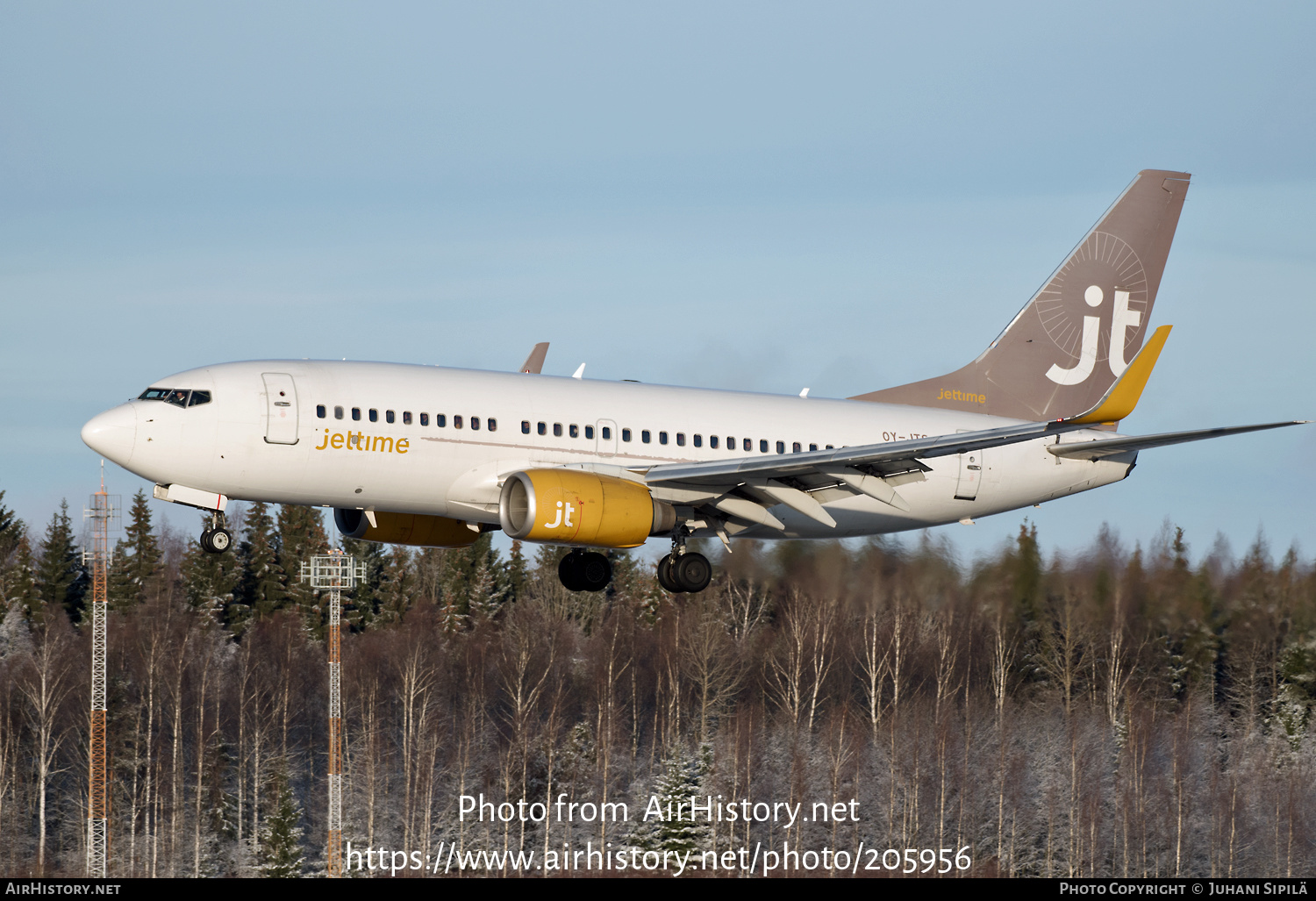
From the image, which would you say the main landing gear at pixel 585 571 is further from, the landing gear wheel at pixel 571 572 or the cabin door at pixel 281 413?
the cabin door at pixel 281 413

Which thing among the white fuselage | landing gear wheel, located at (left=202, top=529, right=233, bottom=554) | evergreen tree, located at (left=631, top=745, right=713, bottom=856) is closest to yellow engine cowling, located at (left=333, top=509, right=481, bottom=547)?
the white fuselage

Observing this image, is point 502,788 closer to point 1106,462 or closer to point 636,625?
point 636,625

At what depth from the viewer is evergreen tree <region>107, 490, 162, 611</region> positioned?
3383 inches

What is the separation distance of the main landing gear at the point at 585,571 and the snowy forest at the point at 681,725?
16002mm

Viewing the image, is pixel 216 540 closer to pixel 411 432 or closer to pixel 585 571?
pixel 411 432

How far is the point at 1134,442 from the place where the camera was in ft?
110

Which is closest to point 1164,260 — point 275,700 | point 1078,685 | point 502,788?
point 1078,685

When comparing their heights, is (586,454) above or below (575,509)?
above

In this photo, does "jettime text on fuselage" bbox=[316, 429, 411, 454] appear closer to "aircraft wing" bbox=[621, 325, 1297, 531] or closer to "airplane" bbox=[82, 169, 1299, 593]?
"airplane" bbox=[82, 169, 1299, 593]

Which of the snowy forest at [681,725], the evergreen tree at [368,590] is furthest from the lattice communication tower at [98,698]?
the evergreen tree at [368,590]

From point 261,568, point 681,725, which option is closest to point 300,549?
point 261,568

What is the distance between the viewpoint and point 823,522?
33.8 meters

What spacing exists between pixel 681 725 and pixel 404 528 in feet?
138
